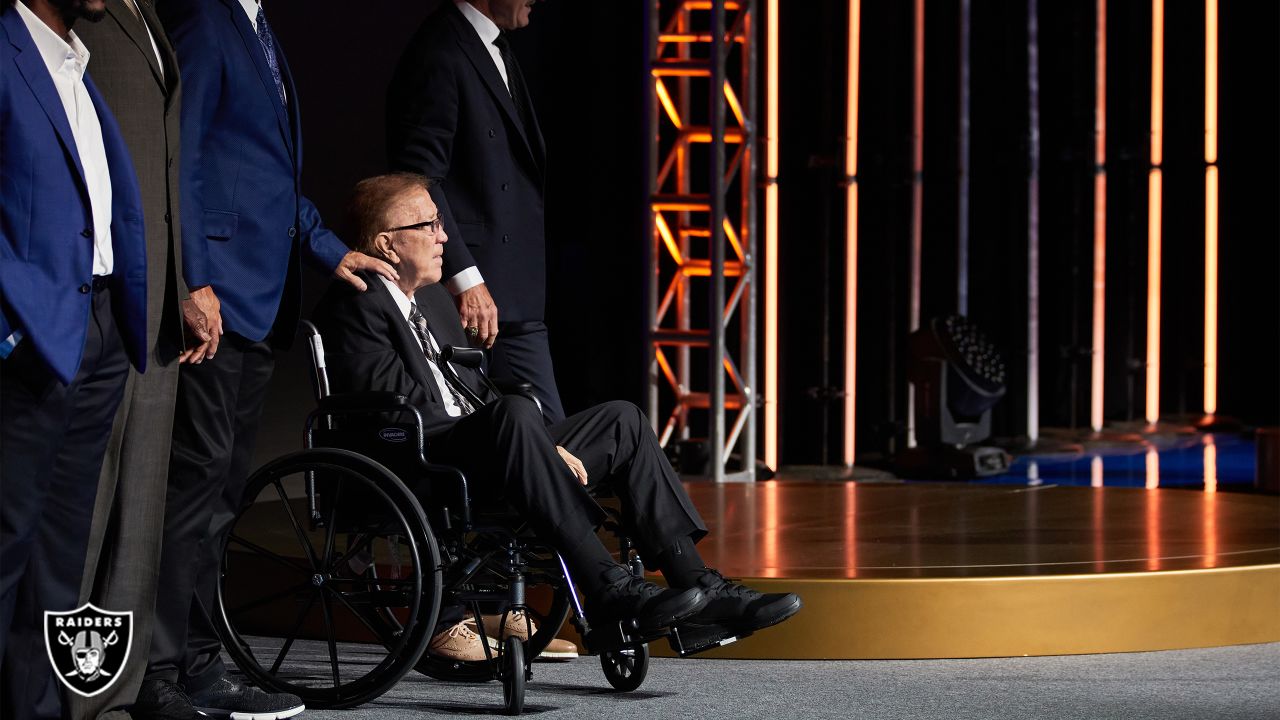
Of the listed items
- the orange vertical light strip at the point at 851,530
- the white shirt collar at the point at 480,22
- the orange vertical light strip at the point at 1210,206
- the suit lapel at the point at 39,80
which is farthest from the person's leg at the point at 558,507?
the orange vertical light strip at the point at 1210,206

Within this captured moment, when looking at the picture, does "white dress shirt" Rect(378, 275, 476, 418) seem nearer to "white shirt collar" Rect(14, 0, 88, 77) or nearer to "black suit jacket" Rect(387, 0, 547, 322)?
"black suit jacket" Rect(387, 0, 547, 322)

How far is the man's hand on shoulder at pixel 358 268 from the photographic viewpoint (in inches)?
117

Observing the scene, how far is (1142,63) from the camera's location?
30.0 feet

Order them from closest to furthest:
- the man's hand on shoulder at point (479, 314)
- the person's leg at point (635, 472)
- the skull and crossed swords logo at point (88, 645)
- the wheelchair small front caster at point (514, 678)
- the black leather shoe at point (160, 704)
A: 1. the skull and crossed swords logo at point (88, 645)
2. the black leather shoe at point (160, 704)
3. the wheelchair small front caster at point (514, 678)
4. the person's leg at point (635, 472)
5. the man's hand on shoulder at point (479, 314)

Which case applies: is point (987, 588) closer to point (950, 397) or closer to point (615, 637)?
point (615, 637)

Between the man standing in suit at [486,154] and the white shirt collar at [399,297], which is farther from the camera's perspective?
the man standing in suit at [486,154]

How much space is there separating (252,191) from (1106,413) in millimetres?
7426

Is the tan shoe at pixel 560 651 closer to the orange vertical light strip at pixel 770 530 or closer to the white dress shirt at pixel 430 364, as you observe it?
the orange vertical light strip at pixel 770 530

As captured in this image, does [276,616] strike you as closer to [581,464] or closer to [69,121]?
[581,464]

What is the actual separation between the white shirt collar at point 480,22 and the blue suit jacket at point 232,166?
0.78 meters

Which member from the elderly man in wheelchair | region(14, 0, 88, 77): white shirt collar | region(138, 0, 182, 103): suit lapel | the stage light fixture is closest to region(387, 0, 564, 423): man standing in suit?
the elderly man in wheelchair

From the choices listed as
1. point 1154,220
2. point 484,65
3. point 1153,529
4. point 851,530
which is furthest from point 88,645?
point 1154,220

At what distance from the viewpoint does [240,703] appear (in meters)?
2.67

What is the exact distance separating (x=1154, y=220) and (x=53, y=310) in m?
Answer: 7.76
